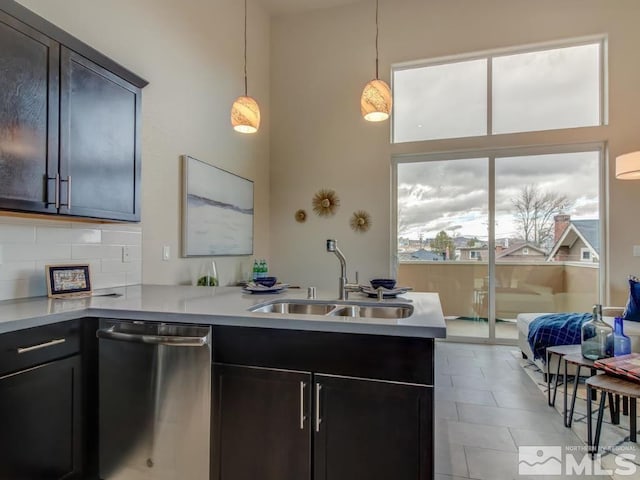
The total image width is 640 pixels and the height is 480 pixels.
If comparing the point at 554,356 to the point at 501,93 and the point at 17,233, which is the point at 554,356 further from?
the point at 17,233

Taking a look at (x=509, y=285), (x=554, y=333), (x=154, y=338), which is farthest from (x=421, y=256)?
(x=154, y=338)

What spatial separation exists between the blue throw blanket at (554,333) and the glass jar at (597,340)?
831 millimetres

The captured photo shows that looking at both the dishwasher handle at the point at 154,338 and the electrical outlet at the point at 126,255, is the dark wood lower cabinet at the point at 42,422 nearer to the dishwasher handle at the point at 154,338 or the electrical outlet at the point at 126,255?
the dishwasher handle at the point at 154,338

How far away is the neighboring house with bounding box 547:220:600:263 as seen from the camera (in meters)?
4.29

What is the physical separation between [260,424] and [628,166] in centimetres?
406

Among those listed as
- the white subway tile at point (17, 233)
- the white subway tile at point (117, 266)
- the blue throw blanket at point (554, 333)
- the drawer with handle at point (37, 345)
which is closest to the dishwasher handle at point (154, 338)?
the drawer with handle at point (37, 345)

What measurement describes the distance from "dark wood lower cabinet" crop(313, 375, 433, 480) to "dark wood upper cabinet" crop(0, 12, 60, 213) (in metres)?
1.56

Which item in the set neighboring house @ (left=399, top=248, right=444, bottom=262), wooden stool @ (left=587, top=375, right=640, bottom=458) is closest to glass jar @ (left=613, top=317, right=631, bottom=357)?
wooden stool @ (left=587, top=375, right=640, bottom=458)

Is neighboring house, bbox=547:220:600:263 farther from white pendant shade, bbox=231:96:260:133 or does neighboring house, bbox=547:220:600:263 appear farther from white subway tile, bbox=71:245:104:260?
white subway tile, bbox=71:245:104:260

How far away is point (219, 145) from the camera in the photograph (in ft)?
12.9

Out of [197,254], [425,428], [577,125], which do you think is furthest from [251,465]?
[577,125]

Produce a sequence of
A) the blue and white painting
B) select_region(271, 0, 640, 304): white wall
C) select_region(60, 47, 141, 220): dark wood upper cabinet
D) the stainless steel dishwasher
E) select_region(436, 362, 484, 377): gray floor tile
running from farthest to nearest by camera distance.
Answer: select_region(271, 0, 640, 304): white wall, select_region(436, 362, 484, 377): gray floor tile, the blue and white painting, select_region(60, 47, 141, 220): dark wood upper cabinet, the stainless steel dishwasher

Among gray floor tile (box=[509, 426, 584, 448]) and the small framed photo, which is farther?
gray floor tile (box=[509, 426, 584, 448])

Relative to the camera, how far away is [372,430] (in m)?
1.41
